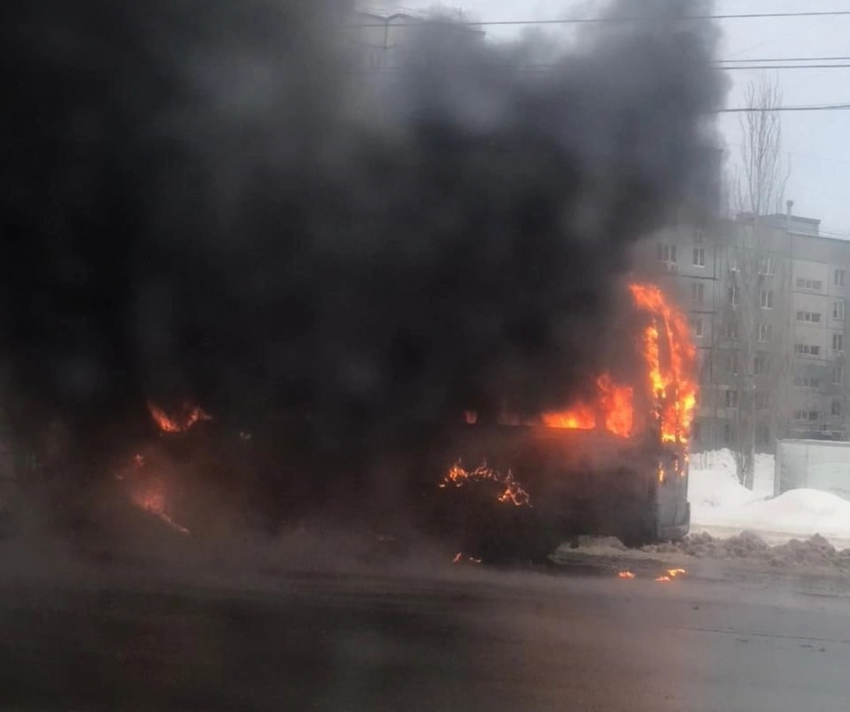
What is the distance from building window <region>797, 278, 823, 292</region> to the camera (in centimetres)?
3102

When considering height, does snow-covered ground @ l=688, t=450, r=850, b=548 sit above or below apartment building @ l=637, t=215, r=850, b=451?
below

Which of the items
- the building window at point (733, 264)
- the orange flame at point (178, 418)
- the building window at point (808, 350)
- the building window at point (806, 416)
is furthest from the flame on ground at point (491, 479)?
the building window at point (808, 350)

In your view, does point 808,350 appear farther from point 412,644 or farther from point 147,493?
point 412,644

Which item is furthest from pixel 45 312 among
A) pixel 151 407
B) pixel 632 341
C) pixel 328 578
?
pixel 632 341

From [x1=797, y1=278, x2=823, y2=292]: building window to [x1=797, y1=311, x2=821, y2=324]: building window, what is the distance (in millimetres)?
737

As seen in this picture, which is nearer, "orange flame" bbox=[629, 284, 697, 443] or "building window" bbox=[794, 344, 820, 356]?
"orange flame" bbox=[629, 284, 697, 443]

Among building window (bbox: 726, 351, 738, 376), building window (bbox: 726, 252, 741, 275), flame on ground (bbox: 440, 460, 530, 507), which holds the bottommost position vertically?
flame on ground (bbox: 440, 460, 530, 507)

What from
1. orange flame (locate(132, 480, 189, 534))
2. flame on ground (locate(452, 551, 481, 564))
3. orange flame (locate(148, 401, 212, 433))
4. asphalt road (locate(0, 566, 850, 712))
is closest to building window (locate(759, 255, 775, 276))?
flame on ground (locate(452, 551, 481, 564))

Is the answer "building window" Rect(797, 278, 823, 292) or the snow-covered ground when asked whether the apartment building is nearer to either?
"building window" Rect(797, 278, 823, 292)

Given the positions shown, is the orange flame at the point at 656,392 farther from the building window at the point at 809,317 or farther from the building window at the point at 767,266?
the building window at the point at 809,317

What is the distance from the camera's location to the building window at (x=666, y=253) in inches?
509

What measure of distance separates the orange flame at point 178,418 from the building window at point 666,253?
5743 mm

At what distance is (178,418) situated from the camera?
39.5 feet

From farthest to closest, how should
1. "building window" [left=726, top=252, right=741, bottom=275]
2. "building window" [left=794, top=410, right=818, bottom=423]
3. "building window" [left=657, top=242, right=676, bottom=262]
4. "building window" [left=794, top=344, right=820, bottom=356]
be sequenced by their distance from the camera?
"building window" [left=794, top=344, right=820, bottom=356], "building window" [left=794, top=410, right=818, bottom=423], "building window" [left=726, top=252, right=741, bottom=275], "building window" [left=657, top=242, right=676, bottom=262]
